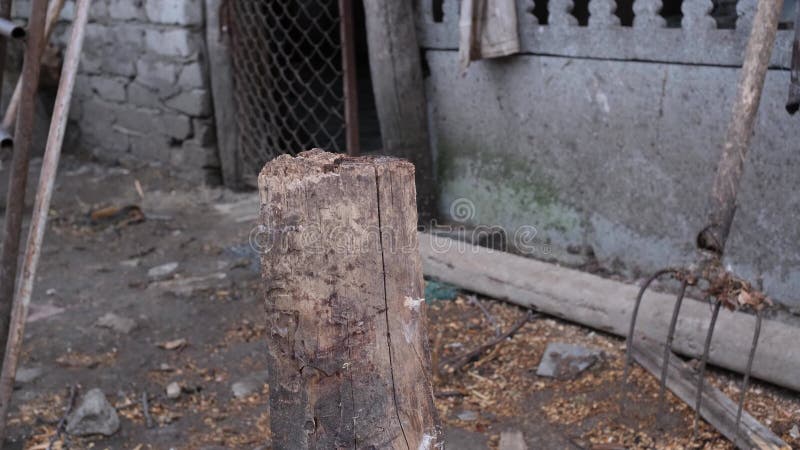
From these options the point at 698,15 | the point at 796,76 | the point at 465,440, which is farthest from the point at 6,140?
the point at 698,15

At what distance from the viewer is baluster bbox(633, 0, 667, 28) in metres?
3.78

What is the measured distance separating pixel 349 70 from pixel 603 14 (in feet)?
5.63

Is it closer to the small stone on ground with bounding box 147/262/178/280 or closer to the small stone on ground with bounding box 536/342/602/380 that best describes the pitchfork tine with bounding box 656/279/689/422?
the small stone on ground with bounding box 536/342/602/380

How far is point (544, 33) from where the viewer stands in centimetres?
425

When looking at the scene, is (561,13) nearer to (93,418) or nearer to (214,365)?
(214,365)

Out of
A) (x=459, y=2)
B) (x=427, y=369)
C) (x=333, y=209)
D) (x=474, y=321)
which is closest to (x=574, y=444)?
(x=474, y=321)

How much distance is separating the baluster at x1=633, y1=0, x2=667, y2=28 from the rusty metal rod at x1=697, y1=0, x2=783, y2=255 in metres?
0.88

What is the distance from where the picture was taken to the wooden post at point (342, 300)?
1757 mm

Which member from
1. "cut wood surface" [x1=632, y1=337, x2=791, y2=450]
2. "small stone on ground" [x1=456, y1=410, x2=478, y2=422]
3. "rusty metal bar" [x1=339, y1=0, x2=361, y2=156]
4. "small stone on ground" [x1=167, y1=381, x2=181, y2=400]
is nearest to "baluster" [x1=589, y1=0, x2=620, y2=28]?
"cut wood surface" [x1=632, y1=337, x2=791, y2=450]

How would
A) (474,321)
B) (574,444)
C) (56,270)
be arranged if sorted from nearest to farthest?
1. (574,444)
2. (474,321)
3. (56,270)

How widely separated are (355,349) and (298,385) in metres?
0.14

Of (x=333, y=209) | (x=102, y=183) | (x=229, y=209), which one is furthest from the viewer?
(x=102, y=183)

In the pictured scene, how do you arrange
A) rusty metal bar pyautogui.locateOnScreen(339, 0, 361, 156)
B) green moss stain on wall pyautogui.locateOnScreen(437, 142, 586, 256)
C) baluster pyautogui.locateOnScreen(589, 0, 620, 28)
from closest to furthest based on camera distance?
baluster pyautogui.locateOnScreen(589, 0, 620, 28)
green moss stain on wall pyautogui.locateOnScreen(437, 142, 586, 256)
rusty metal bar pyautogui.locateOnScreen(339, 0, 361, 156)

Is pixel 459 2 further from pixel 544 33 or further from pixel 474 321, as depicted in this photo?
pixel 474 321
